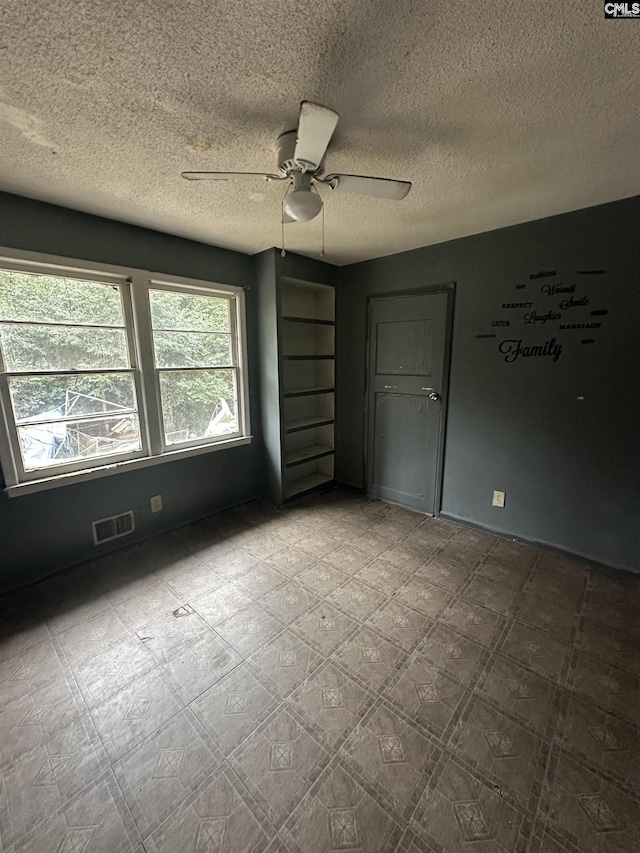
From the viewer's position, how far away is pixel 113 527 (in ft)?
8.00

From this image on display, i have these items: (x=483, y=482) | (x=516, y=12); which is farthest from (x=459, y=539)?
(x=516, y=12)

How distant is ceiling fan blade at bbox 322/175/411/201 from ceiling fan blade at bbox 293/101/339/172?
95 mm

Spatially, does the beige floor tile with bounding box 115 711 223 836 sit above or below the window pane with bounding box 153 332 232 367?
below

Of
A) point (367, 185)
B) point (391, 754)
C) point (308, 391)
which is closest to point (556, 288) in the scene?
point (367, 185)

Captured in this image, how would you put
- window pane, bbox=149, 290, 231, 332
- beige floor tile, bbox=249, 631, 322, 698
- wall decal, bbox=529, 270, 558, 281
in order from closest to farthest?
beige floor tile, bbox=249, 631, 322, 698 → wall decal, bbox=529, 270, 558, 281 → window pane, bbox=149, 290, 231, 332

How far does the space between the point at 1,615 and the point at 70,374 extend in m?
1.43

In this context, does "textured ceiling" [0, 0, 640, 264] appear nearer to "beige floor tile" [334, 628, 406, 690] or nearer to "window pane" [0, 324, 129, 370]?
"window pane" [0, 324, 129, 370]

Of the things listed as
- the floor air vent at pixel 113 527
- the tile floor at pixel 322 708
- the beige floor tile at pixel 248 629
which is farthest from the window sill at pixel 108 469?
the beige floor tile at pixel 248 629

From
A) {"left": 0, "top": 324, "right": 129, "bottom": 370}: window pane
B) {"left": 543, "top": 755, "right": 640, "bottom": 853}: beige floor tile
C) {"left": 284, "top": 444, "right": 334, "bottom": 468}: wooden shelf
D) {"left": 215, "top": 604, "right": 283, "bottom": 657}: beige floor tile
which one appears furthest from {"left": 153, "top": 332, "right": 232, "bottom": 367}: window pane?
{"left": 543, "top": 755, "right": 640, "bottom": 853}: beige floor tile

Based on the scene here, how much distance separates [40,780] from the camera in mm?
1133

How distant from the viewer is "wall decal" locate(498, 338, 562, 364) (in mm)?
2268

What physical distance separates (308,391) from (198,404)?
1060 mm

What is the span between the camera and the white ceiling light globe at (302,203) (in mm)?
1337

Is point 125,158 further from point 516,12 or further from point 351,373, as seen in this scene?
point 351,373
